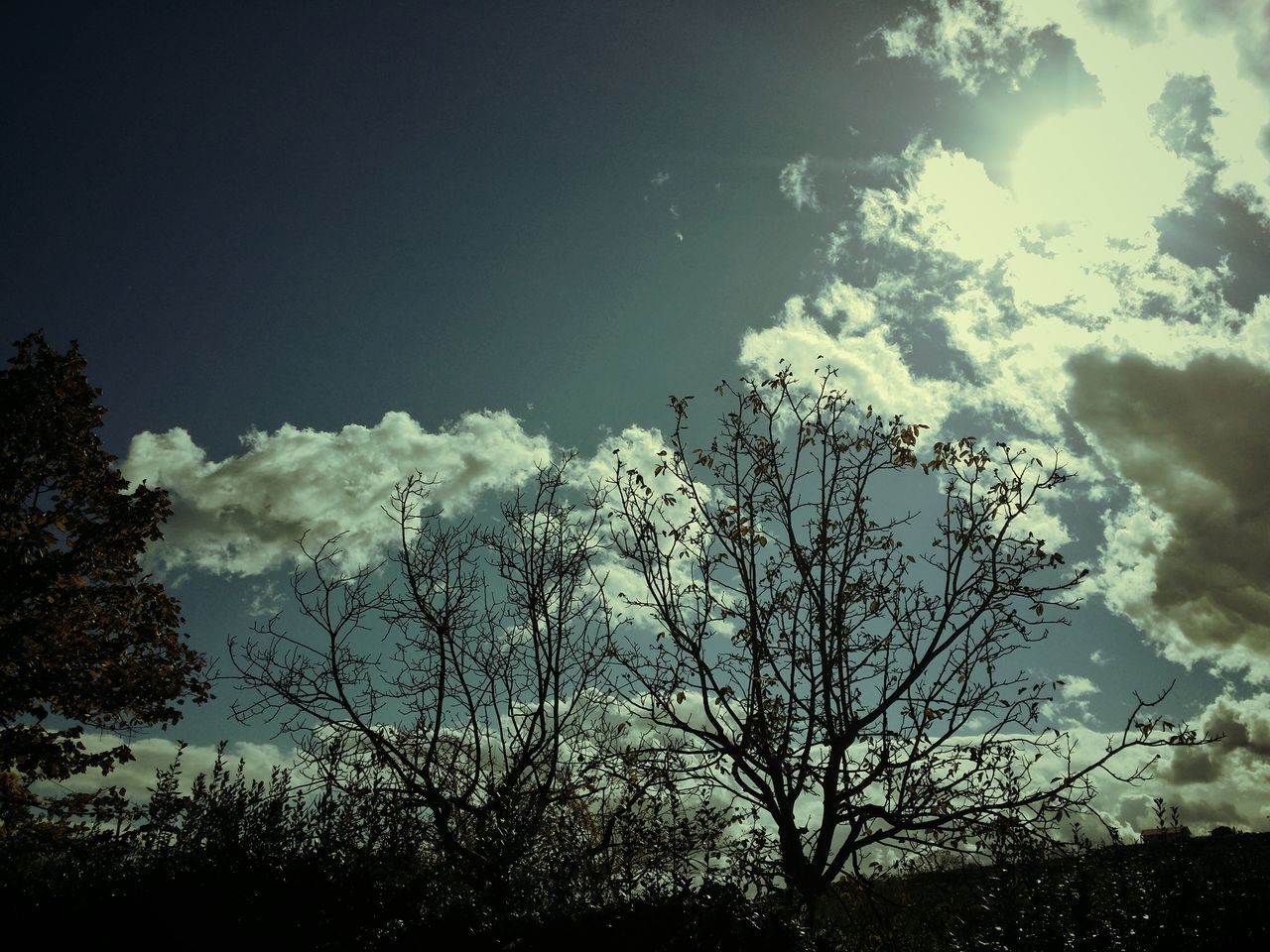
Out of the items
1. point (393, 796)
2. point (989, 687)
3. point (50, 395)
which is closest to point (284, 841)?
point (393, 796)

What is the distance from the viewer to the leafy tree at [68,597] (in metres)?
12.0

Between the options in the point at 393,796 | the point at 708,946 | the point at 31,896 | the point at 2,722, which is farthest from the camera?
the point at 2,722

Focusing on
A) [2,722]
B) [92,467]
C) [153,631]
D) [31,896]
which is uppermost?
[92,467]

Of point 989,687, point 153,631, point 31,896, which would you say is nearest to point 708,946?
point 989,687

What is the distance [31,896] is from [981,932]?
9880mm

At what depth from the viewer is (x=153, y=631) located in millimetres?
13633

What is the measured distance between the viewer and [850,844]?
7.44 metres

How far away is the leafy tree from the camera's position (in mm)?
12000

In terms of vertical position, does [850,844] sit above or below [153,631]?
below

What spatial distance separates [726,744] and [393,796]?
5.13m

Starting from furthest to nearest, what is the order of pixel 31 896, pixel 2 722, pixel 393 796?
pixel 2 722 → pixel 393 796 → pixel 31 896

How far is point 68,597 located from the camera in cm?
1260

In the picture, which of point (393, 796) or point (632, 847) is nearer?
point (632, 847)

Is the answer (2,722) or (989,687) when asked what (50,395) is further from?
(989,687)
